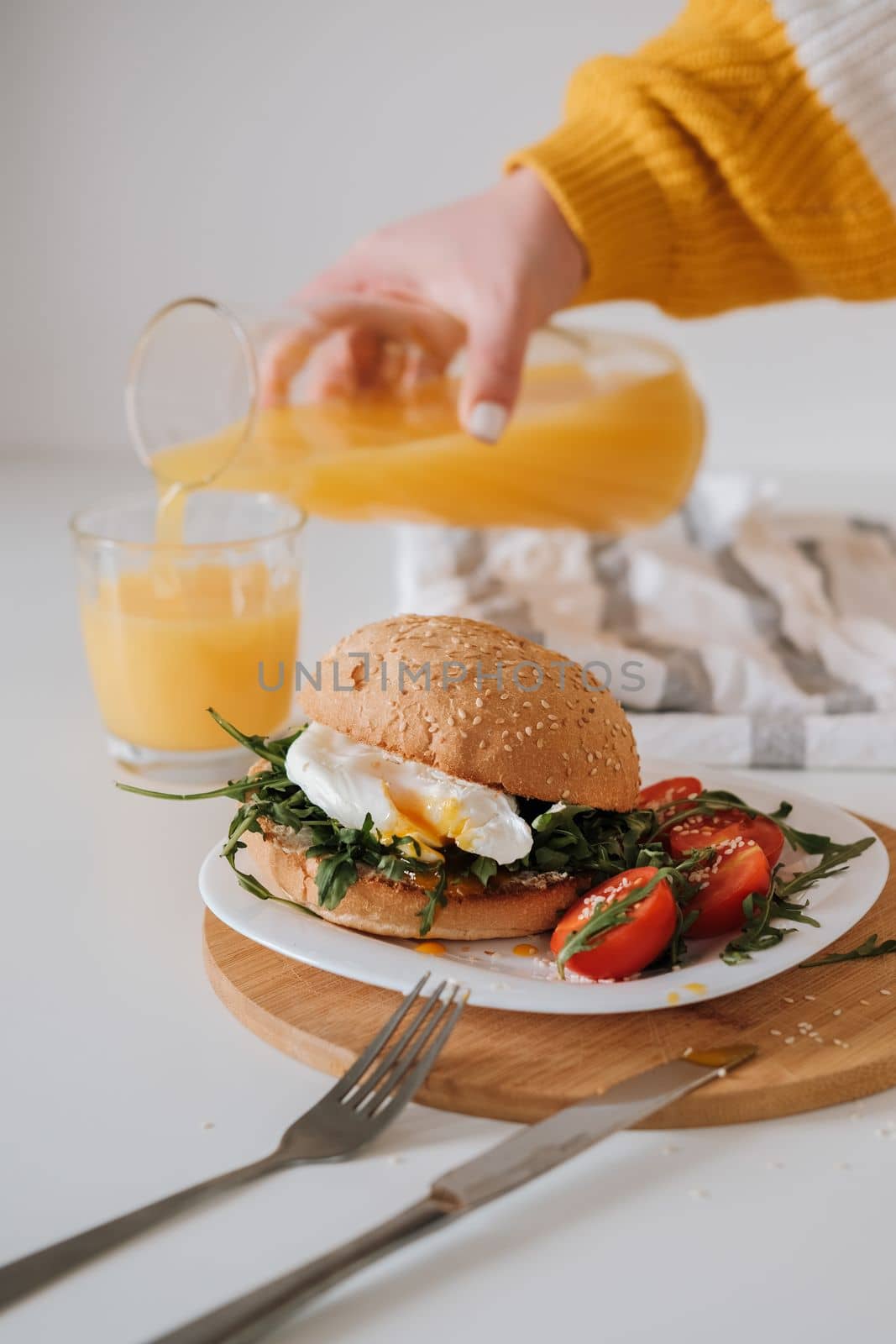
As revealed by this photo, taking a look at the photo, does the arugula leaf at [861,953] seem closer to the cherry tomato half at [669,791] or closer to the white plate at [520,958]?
the white plate at [520,958]

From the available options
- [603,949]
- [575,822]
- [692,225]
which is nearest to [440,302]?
[692,225]

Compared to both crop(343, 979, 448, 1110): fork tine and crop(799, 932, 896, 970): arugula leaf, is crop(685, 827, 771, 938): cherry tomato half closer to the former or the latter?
crop(799, 932, 896, 970): arugula leaf

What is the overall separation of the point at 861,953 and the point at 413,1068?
1.94ft

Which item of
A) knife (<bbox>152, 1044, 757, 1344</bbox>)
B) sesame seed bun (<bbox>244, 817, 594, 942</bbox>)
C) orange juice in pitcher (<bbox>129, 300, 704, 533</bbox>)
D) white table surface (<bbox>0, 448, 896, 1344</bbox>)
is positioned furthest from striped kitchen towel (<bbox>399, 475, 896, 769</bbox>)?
knife (<bbox>152, 1044, 757, 1344</bbox>)

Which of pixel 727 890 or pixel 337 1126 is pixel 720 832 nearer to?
pixel 727 890

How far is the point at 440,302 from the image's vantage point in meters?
2.88

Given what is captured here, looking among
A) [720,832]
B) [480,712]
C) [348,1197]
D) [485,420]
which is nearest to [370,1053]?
[348,1197]

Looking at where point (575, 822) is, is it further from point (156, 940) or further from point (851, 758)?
point (851, 758)

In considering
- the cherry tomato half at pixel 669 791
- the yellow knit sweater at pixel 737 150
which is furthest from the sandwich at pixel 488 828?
the yellow knit sweater at pixel 737 150

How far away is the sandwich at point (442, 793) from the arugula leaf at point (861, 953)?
29 cm

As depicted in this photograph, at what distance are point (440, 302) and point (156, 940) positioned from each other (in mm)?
1558

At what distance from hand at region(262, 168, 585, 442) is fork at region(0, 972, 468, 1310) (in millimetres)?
1472

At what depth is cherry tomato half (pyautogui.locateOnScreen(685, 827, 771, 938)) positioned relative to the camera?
1.66m

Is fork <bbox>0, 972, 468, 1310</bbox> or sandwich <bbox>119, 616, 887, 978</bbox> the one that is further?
Answer: sandwich <bbox>119, 616, 887, 978</bbox>
